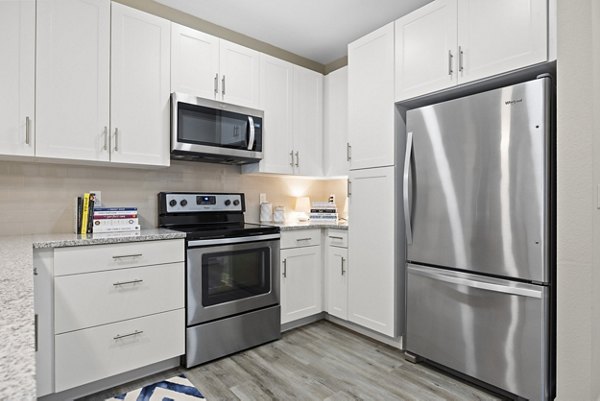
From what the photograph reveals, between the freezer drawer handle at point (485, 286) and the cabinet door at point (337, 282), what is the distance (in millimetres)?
772

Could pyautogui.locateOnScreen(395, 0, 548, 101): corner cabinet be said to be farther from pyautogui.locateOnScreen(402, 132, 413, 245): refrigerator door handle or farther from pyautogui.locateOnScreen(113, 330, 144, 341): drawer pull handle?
pyautogui.locateOnScreen(113, 330, 144, 341): drawer pull handle

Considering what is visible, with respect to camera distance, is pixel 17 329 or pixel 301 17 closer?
pixel 17 329

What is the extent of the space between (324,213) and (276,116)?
1.00 m

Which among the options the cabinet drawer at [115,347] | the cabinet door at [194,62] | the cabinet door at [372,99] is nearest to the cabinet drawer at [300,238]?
the cabinet door at [372,99]

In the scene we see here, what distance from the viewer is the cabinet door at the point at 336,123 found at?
3248mm

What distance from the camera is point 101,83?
7.17 ft

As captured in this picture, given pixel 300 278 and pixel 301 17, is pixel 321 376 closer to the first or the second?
pixel 300 278

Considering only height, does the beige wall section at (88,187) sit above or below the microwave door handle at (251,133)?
below

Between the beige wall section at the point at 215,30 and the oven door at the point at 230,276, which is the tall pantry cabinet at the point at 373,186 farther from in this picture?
the beige wall section at the point at 215,30

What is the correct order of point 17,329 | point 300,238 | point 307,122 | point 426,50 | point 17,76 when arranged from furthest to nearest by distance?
point 307,122
point 300,238
point 426,50
point 17,76
point 17,329

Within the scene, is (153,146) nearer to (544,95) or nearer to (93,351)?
(93,351)

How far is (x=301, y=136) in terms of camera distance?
10.7ft

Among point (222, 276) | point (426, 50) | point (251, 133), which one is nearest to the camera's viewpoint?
point (426, 50)

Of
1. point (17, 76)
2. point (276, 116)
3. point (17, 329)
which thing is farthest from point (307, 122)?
point (17, 329)
